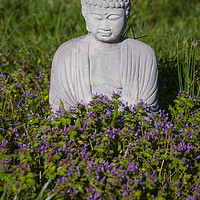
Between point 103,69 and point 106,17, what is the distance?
45cm

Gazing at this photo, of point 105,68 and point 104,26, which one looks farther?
point 105,68

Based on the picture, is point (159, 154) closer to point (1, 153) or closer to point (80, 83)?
point (80, 83)

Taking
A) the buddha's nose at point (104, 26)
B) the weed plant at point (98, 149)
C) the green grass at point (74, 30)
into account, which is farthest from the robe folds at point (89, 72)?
the green grass at point (74, 30)

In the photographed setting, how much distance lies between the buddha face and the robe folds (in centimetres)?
18

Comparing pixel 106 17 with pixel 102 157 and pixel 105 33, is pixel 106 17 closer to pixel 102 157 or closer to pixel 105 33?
pixel 105 33

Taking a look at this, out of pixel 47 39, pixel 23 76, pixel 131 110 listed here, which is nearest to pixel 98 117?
pixel 131 110

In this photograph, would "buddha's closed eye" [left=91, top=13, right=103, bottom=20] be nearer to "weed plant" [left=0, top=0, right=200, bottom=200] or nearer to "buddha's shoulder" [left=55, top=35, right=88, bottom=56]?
"buddha's shoulder" [left=55, top=35, right=88, bottom=56]

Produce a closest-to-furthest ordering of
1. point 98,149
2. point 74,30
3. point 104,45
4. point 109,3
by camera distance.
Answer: point 98,149 → point 109,3 → point 104,45 → point 74,30

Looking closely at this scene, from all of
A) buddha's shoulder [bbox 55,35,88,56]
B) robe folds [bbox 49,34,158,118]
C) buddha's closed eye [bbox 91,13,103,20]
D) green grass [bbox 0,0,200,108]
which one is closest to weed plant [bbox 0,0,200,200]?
robe folds [bbox 49,34,158,118]

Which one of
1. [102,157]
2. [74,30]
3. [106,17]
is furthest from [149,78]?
[74,30]

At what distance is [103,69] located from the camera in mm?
2674

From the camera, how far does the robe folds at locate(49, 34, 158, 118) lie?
2660 mm

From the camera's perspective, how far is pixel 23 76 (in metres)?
3.62

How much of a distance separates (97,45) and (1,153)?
1158 mm
